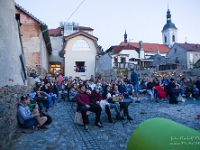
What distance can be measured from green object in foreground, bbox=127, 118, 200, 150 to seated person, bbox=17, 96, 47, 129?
160 inches

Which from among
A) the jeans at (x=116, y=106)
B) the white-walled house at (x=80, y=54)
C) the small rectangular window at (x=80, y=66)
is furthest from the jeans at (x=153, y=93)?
the small rectangular window at (x=80, y=66)

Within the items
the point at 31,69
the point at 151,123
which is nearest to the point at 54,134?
the point at 151,123

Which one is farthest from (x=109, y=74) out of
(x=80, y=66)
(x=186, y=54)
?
(x=186, y=54)

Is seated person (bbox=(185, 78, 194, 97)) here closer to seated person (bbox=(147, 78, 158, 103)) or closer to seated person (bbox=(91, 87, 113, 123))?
seated person (bbox=(147, 78, 158, 103))

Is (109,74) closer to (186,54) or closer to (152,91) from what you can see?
(152,91)

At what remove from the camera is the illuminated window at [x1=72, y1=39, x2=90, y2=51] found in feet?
87.5

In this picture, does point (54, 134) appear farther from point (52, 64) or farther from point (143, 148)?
point (52, 64)

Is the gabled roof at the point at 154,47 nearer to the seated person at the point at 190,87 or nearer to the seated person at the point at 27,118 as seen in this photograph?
the seated person at the point at 190,87

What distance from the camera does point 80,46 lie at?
26828mm

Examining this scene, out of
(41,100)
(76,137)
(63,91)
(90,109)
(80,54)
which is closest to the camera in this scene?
(76,137)

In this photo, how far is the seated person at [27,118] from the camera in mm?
5529

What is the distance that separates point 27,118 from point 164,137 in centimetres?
475

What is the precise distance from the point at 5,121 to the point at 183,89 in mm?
10931

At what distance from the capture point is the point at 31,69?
1467 centimetres
